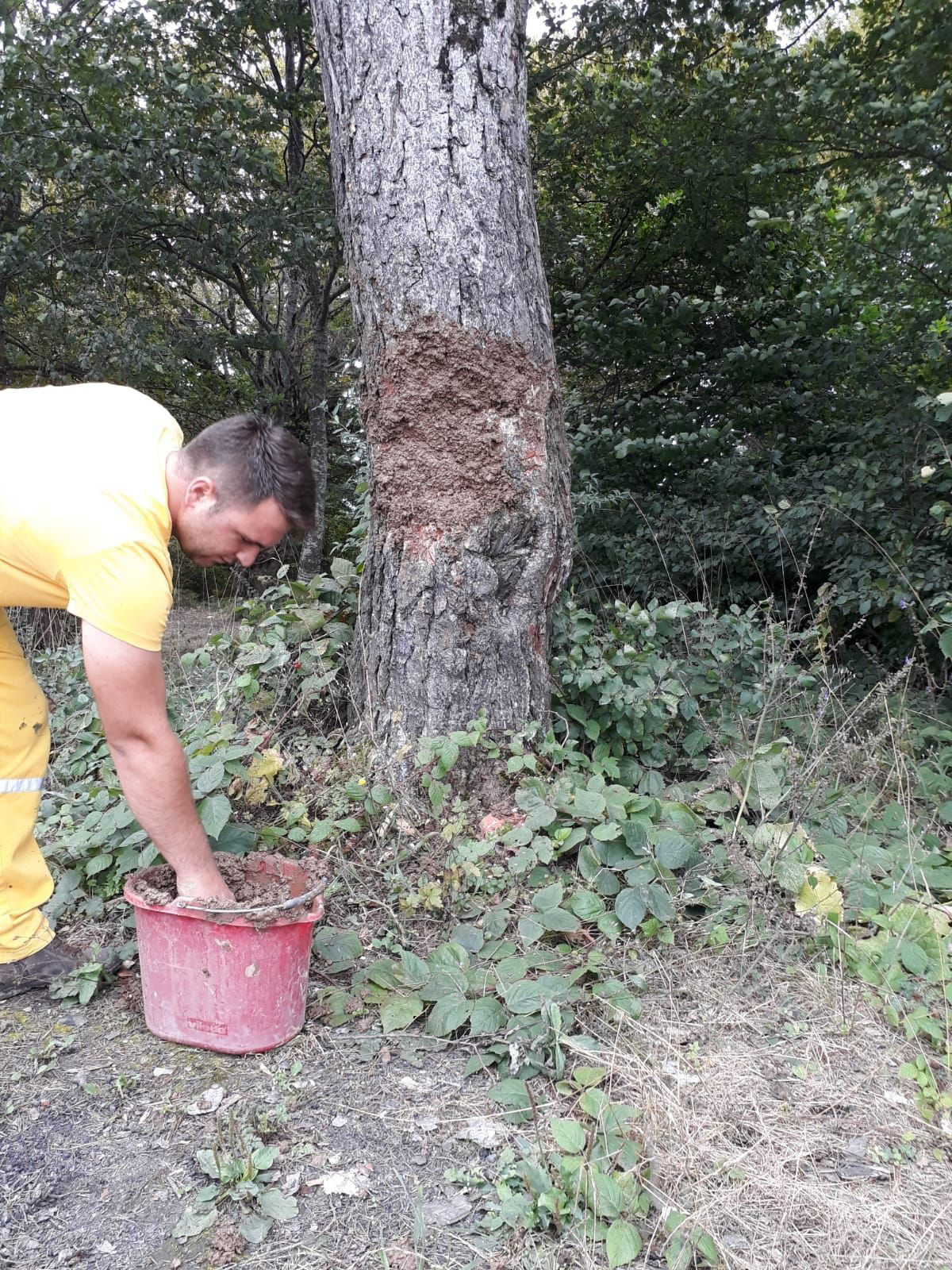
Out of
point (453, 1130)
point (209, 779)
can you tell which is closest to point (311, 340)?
point (209, 779)

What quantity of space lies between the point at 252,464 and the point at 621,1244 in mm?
1717

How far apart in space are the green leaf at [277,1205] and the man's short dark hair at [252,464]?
1.42 metres

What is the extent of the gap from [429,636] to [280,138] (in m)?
7.75

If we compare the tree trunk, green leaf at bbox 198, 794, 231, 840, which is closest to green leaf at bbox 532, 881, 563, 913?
green leaf at bbox 198, 794, 231, 840

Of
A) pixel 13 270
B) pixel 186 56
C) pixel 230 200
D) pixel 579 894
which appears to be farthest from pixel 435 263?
pixel 186 56

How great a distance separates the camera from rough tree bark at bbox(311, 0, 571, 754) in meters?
2.75

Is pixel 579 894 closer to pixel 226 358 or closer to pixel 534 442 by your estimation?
pixel 534 442

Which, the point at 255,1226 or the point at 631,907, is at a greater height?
the point at 631,907

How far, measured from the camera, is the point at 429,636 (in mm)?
2840

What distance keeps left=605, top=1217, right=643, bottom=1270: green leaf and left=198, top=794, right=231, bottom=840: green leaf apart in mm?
1368

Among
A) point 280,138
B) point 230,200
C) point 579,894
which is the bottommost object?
point 579,894

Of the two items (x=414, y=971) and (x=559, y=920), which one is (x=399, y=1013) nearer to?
(x=414, y=971)

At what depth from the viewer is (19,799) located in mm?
2221

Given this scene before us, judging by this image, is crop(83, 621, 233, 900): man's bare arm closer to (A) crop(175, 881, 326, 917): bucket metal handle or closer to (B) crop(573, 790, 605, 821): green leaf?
(A) crop(175, 881, 326, 917): bucket metal handle
